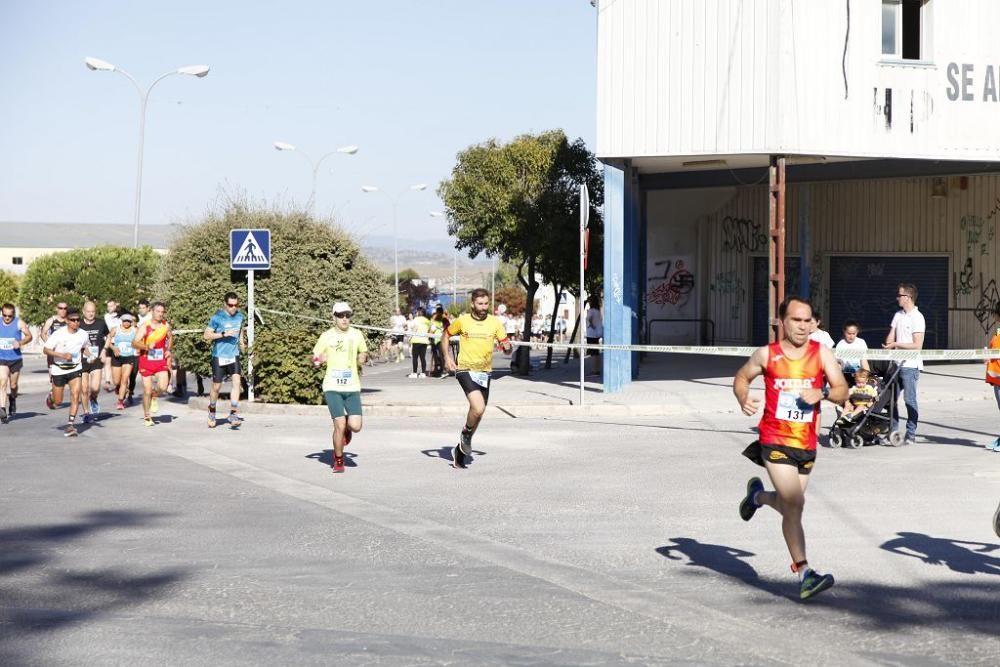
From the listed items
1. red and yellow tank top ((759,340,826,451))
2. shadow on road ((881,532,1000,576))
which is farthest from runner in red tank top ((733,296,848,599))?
shadow on road ((881,532,1000,576))

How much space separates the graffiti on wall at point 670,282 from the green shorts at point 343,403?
2198cm

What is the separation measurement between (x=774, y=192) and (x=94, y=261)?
24.9 metres

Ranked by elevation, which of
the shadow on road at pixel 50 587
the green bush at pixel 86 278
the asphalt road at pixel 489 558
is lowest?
the shadow on road at pixel 50 587

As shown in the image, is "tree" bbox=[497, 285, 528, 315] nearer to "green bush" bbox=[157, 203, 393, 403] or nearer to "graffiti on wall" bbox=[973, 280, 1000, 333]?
"graffiti on wall" bbox=[973, 280, 1000, 333]

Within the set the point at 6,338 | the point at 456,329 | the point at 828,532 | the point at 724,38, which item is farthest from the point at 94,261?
the point at 828,532

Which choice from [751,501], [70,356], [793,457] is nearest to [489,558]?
[751,501]

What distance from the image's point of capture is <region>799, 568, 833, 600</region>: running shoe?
7.36 m

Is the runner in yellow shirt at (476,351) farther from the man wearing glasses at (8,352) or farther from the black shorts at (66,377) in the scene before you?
the man wearing glasses at (8,352)

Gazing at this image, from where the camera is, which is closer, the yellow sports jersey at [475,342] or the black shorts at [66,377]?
the yellow sports jersey at [475,342]

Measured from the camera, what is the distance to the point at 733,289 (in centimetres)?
3388

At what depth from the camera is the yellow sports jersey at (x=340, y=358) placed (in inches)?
538

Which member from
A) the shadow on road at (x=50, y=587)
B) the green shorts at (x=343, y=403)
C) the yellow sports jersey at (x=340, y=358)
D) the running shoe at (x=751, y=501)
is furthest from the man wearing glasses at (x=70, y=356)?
the running shoe at (x=751, y=501)

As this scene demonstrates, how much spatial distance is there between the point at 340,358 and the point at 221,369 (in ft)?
15.7

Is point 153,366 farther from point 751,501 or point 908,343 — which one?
point 751,501
